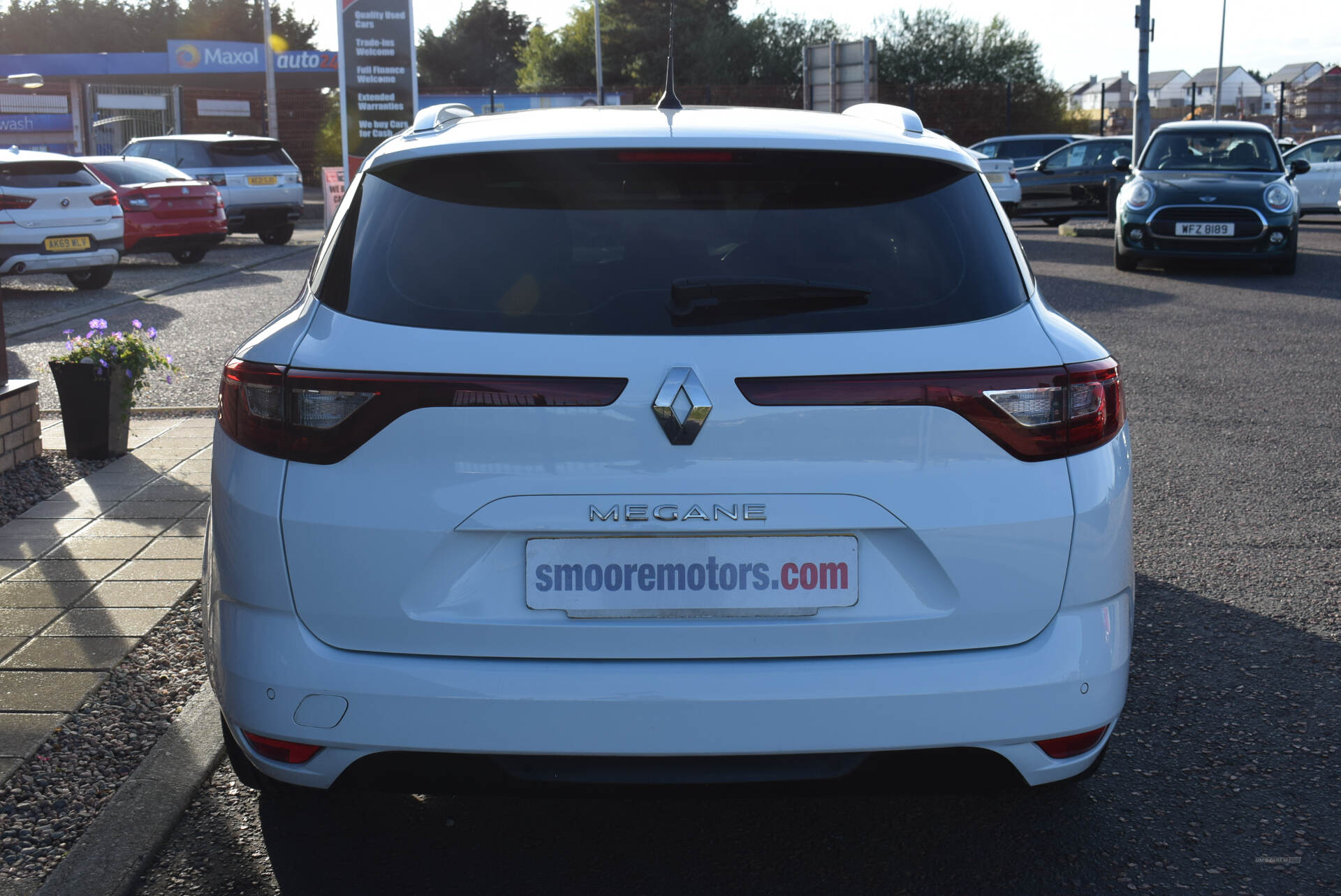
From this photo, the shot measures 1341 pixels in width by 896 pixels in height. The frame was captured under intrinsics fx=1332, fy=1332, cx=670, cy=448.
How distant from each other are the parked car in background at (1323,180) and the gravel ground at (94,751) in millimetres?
24518

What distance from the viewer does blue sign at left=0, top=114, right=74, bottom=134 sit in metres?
40.8

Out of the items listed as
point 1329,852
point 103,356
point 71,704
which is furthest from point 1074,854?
point 103,356

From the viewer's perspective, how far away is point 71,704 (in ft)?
12.2

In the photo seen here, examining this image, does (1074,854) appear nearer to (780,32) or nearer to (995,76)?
(995,76)

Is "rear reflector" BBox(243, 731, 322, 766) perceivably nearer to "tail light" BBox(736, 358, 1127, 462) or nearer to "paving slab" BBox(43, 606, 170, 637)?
"tail light" BBox(736, 358, 1127, 462)

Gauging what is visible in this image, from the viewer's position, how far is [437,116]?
127 inches

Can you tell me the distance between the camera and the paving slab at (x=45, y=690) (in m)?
3.71

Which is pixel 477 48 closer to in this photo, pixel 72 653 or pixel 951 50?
pixel 951 50

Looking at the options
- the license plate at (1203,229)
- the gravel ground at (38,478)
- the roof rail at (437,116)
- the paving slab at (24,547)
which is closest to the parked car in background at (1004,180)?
the license plate at (1203,229)

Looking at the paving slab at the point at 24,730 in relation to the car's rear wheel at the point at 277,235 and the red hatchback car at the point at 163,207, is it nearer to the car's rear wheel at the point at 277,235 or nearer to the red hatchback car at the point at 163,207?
the red hatchback car at the point at 163,207

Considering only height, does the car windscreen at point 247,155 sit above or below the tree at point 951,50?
below

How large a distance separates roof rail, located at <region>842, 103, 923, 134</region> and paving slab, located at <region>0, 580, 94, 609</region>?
3.11 metres

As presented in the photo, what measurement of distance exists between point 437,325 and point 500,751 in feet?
2.55

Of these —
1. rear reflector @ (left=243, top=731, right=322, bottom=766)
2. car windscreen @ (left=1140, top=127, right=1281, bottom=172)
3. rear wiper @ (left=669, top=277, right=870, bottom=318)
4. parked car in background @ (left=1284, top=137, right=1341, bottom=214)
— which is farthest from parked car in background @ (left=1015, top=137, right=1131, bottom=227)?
rear reflector @ (left=243, top=731, right=322, bottom=766)
